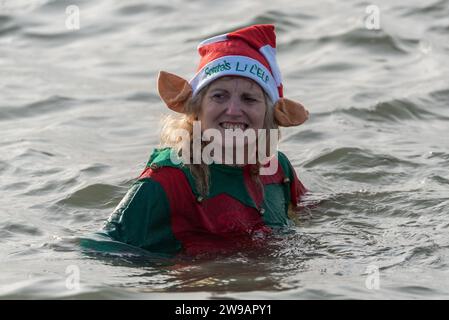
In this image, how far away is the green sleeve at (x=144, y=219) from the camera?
5844 mm

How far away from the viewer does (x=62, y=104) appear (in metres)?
9.81

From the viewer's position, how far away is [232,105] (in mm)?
5984

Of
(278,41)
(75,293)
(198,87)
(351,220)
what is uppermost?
(278,41)

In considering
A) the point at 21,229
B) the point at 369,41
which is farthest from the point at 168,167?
the point at 369,41

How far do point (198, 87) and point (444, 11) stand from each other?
7097 mm

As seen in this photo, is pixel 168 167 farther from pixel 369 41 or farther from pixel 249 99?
pixel 369 41

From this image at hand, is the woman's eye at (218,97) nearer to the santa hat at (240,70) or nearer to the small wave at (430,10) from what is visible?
the santa hat at (240,70)

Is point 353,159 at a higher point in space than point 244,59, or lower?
lower

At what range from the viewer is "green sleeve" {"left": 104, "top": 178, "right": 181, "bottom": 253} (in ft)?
19.2

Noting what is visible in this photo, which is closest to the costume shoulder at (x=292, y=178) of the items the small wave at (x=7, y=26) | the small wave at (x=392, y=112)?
the small wave at (x=392, y=112)

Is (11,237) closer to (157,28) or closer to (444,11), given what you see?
(157,28)

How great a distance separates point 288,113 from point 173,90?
66 centimetres

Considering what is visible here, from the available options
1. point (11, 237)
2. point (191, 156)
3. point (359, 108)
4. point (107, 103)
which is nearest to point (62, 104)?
point (107, 103)

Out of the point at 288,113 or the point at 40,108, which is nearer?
the point at 288,113
